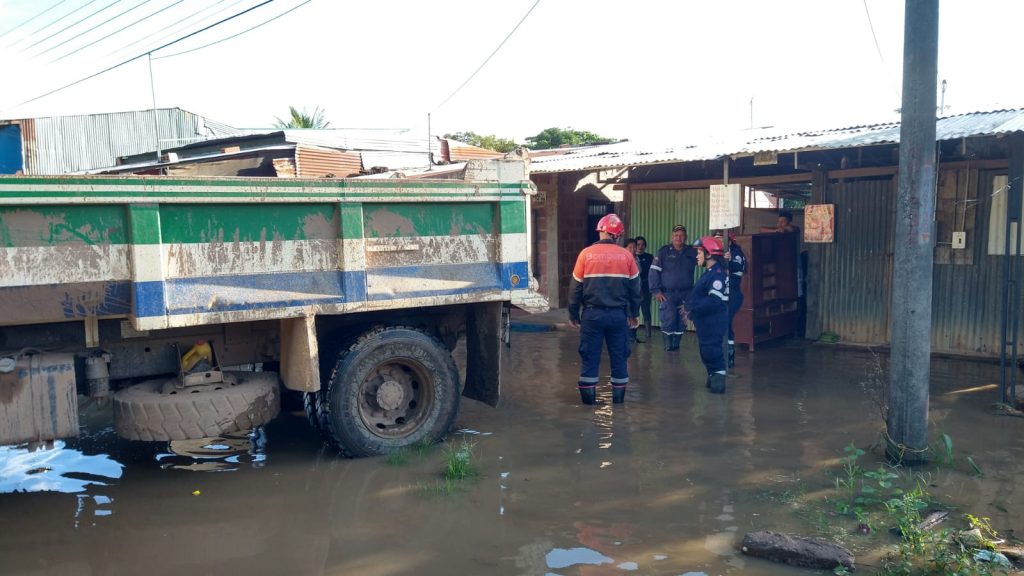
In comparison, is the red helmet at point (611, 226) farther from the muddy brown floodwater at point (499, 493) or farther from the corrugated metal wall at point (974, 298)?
the corrugated metal wall at point (974, 298)

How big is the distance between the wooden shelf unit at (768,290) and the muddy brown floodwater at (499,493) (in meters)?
2.74

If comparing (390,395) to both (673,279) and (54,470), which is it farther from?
(673,279)

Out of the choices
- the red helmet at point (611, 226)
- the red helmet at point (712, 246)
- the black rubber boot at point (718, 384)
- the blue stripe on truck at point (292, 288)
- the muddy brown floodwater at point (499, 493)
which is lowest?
the muddy brown floodwater at point (499, 493)

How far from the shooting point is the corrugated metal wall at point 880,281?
9.27 meters

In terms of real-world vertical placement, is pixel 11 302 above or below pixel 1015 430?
above

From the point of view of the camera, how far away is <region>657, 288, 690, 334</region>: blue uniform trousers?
986cm

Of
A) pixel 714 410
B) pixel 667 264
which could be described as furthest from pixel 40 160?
pixel 714 410

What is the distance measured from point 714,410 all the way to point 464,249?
2.84 m

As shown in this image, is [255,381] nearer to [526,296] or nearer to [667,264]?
[526,296]

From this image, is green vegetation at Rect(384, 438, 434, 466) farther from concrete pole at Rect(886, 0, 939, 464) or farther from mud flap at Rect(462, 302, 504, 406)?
concrete pole at Rect(886, 0, 939, 464)

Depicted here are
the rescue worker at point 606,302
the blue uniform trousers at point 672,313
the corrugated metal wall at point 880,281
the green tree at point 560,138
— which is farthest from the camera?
the green tree at point 560,138

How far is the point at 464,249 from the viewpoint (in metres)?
6.16

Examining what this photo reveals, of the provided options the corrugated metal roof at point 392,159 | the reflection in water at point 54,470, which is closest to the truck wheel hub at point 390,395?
the reflection in water at point 54,470

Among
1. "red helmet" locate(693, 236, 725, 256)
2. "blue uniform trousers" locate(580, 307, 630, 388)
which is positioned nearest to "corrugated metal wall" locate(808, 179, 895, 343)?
"red helmet" locate(693, 236, 725, 256)
